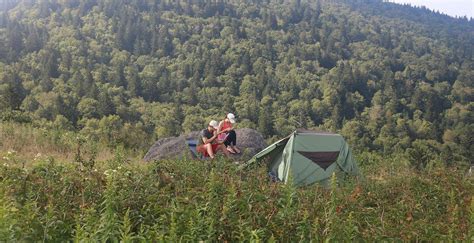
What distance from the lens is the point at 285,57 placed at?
406 ft

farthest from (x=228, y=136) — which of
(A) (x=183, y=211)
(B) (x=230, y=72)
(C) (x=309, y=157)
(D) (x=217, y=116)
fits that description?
(B) (x=230, y=72)

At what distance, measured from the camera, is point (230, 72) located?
366 feet

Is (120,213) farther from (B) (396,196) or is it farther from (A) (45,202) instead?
(B) (396,196)

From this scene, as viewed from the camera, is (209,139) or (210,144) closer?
(210,144)

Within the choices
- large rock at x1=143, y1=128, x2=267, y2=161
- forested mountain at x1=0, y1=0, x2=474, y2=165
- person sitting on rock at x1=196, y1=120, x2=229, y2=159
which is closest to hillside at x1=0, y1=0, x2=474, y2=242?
forested mountain at x1=0, y1=0, x2=474, y2=165

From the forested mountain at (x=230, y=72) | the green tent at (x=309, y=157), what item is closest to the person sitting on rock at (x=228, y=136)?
the green tent at (x=309, y=157)

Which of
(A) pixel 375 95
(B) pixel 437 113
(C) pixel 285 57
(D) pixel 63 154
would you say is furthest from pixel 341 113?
(D) pixel 63 154

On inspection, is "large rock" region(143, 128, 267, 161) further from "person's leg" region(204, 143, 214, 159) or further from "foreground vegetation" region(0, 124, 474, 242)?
"foreground vegetation" region(0, 124, 474, 242)

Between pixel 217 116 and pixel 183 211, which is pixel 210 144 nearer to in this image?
pixel 183 211

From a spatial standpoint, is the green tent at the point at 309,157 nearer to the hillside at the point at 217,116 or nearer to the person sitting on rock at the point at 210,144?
the hillside at the point at 217,116

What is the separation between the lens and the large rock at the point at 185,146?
9750 mm

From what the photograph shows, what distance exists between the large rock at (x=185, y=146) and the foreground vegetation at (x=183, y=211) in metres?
3.82

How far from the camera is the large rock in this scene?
9.75 meters

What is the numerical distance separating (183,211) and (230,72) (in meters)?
108
